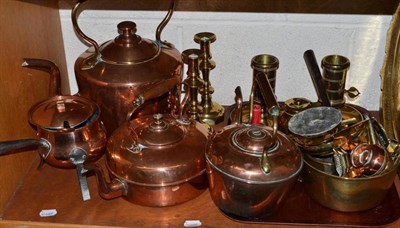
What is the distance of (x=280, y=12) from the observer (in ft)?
3.79

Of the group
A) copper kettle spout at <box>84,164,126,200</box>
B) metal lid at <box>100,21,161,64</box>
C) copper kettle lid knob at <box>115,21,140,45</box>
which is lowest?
copper kettle spout at <box>84,164,126,200</box>

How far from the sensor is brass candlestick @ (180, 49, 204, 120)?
1.06 meters

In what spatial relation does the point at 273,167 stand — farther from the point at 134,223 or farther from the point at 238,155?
the point at 134,223

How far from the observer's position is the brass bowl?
0.85m

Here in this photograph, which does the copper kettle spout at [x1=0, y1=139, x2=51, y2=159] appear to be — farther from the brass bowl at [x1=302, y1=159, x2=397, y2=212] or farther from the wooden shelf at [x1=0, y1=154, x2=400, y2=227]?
the brass bowl at [x1=302, y1=159, x2=397, y2=212]

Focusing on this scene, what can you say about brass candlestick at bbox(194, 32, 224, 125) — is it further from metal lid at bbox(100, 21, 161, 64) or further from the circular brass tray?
the circular brass tray

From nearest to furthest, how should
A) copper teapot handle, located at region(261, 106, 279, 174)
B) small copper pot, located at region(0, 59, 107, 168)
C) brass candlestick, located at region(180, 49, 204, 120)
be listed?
1. copper teapot handle, located at region(261, 106, 279, 174)
2. small copper pot, located at region(0, 59, 107, 168)
3. brass candlestick, located at region(180, 49, 204, 120)

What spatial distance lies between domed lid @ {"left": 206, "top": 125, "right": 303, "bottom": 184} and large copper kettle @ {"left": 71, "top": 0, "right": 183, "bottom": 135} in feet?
0.58

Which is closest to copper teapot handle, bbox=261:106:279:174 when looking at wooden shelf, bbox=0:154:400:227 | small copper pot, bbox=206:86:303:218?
small copper pot, bbox=206:86:303:218

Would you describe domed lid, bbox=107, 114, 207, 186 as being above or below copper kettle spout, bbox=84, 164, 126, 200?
above

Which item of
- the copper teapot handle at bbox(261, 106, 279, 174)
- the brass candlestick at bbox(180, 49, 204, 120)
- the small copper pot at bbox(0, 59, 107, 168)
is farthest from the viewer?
the brass candlestick at bbox(180, 49, 204, 120)

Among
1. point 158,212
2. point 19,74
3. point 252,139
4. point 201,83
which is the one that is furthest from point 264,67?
point 19,74

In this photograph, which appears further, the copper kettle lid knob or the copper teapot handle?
the copper kettle lid knob

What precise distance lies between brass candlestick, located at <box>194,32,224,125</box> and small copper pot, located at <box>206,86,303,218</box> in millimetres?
238
